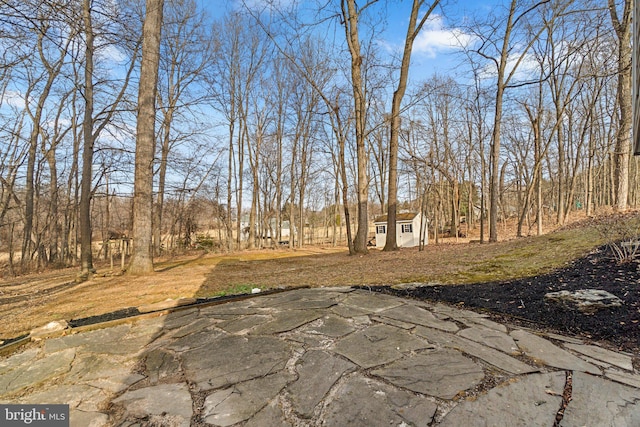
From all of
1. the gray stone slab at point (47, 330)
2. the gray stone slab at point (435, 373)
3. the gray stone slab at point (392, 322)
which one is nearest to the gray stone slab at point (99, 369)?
the gray stone slab at point (47, 330)

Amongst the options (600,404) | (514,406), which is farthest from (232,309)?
(600,404)

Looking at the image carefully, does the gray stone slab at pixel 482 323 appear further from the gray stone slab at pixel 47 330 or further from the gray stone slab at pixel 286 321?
the gray stone slab at pixel 47 330

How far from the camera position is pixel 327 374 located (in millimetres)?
1661

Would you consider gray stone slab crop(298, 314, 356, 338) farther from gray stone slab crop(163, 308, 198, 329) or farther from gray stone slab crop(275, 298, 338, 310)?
gray stone slab crop(163, 308, 198, 329)

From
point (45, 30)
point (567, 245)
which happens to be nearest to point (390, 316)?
point (45, 30)

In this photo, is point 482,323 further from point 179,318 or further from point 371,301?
point 179,318

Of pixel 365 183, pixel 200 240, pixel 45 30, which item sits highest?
pixel 45 30

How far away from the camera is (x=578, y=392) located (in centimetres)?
144

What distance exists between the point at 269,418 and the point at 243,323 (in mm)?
1259

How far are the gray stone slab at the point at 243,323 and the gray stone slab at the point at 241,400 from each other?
0.79 metres

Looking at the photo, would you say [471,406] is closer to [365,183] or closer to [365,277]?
[365,277]

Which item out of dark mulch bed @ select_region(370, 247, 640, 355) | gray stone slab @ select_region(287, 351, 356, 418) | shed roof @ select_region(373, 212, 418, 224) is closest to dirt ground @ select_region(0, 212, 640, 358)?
dark mulch bed @ select_region(370, 247, 640, 355)

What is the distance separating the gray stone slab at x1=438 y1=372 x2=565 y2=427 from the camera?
4.08 feet

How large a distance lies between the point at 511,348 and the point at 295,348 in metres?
1.43
